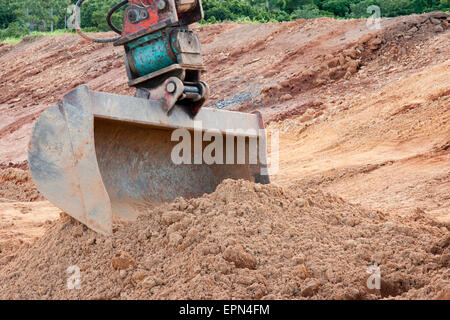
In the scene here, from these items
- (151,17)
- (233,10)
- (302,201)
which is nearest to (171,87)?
(151,17)

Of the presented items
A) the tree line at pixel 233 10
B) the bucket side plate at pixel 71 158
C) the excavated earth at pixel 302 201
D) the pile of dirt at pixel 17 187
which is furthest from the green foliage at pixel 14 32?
the bucket side plate at pixel 71 158

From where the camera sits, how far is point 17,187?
28.6ft

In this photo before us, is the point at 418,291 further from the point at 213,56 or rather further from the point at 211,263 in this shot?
the point at 213,56

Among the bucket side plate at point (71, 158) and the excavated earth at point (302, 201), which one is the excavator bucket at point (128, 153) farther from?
the excavated earth at point (302, 201)

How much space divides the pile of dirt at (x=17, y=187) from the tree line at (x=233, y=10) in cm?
1445

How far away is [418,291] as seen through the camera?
9.80 ft

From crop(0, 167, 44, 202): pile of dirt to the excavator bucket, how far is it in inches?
161

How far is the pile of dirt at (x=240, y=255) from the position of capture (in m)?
3.09

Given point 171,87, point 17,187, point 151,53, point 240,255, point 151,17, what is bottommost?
→ point 17,187

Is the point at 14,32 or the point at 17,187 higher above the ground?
the point at 17,187

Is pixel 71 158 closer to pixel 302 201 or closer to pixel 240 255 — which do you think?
pixel 240 255

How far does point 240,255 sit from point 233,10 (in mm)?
22439
